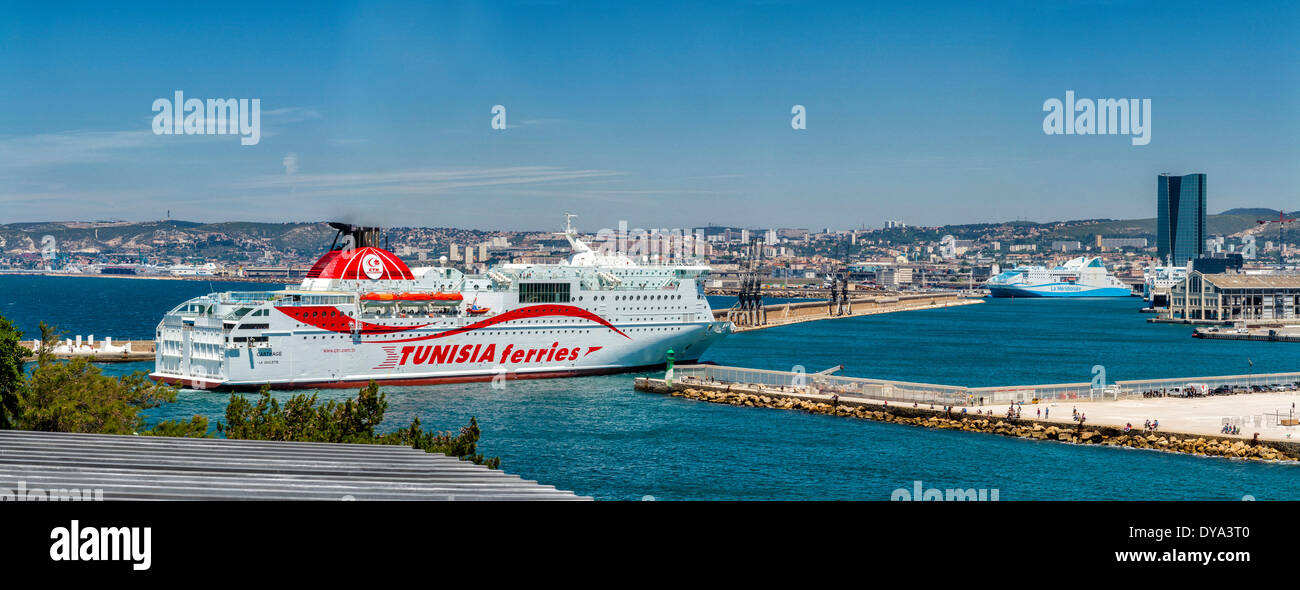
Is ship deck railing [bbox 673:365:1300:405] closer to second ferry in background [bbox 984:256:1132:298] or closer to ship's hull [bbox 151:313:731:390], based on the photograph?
ship's hull [bbox 151:313:731:390]

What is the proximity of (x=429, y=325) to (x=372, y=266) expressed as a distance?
4.45 metres

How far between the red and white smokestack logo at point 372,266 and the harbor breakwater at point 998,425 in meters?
11.4

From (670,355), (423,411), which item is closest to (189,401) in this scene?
(423,411)

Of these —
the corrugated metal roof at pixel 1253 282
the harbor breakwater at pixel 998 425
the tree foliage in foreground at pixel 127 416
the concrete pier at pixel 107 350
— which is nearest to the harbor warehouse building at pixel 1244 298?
the corrugated metal roof at pixel 1253 282

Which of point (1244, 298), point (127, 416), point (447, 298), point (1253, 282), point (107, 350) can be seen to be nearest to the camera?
point (127, 416)

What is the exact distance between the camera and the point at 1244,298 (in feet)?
284

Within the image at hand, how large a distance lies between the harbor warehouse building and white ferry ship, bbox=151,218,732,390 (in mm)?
54119

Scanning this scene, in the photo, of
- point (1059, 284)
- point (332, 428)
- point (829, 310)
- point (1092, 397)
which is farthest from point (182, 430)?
point (1059, 284)

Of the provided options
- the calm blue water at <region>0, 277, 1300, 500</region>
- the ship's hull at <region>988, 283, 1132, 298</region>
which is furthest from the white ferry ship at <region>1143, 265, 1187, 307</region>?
the calm blue water at <region>0, 277, 1300, 500</region>

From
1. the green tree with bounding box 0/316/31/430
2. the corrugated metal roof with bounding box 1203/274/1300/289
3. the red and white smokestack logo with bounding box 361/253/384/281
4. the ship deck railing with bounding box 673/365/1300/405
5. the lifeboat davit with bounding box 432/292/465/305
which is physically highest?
the red and white smokestack logo with bounding box 361/253/384/281

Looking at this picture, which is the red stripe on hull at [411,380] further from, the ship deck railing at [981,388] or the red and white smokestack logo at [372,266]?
the red and white smokestack logo at [372,266]

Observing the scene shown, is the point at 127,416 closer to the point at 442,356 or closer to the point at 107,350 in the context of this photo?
the point at 442,356

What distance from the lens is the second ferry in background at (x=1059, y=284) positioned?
551 ft

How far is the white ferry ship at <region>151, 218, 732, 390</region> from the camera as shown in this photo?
39.3 m
